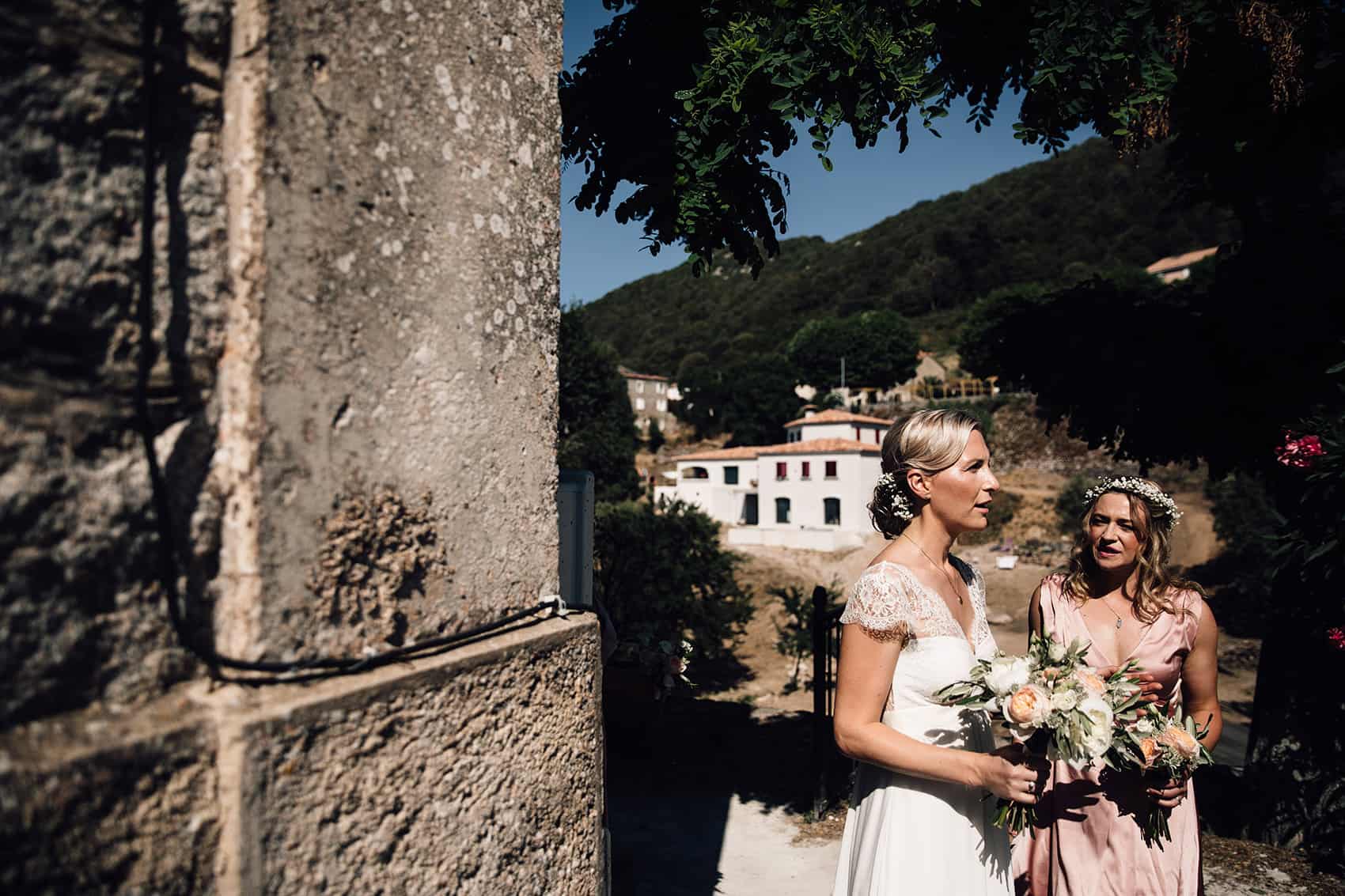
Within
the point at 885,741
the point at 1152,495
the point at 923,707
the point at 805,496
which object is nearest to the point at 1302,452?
the point at 1152,495

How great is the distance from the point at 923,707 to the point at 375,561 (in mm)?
1823

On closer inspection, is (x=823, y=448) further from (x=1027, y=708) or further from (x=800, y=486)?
(x=1027, y=708)

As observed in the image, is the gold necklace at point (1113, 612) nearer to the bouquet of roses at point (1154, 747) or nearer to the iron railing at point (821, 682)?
the bouquet of roses at point (1154, 747)

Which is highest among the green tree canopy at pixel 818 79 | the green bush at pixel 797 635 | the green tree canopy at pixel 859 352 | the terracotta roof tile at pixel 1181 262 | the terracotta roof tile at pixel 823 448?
the terracotta roof tile at pixel 1181 262

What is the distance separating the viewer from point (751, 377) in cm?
5728

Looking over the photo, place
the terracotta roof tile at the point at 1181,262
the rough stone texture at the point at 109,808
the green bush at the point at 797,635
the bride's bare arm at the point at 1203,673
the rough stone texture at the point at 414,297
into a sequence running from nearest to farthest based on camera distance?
the rough stone texture at the point at 109,808
the rough stone texture at the point at 414,297
the bride's bare arm at the point at 1203,673
the green bush at the point at 797,635
the terracotta roof tile at the point at 1181,262

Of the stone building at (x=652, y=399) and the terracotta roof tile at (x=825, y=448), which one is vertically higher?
the stone building at (x=652, y=399)

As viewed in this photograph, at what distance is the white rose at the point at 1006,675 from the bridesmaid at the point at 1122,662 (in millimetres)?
777

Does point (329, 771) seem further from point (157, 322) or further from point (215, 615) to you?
point (157, 322)

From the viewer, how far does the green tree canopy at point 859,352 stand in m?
59.6

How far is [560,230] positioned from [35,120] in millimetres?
1075

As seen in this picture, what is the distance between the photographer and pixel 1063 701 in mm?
2400

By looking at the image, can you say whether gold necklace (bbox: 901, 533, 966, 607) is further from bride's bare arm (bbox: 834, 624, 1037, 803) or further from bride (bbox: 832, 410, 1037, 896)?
bride's bare arm (bbox: 834, 624, 1037, 803)

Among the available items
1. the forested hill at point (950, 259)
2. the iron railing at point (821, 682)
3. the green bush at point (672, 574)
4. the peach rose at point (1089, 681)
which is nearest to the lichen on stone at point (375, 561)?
the peach rose at point (1089, 681)
